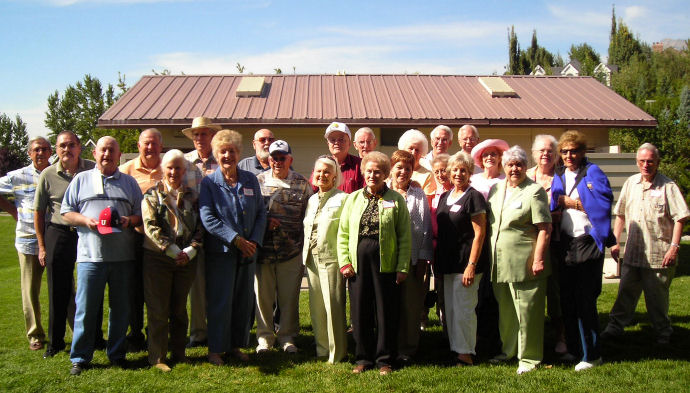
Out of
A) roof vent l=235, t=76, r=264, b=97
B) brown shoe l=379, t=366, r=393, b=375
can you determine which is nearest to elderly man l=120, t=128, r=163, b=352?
brown shoe l=379, t=366, r=393, b=375

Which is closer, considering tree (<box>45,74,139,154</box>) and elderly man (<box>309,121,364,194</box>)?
elderly man (<box>309,121,364,194</box>)

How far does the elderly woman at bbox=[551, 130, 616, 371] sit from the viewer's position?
4.64 meters

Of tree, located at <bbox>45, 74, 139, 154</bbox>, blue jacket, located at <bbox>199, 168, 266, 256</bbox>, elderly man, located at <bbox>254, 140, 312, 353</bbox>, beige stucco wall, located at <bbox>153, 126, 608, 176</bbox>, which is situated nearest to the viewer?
blue jacket, located at <bbox>199, 168, 266, 256</bbox>

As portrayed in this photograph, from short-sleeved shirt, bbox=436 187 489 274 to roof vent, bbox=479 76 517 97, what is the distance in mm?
7759

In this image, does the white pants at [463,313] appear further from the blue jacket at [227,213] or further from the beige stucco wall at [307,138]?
Answer: the beige stucco wall at [307,138]

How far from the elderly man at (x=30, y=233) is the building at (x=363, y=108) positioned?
4.59 m

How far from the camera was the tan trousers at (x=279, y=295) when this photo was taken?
5352mm

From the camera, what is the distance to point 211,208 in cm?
482

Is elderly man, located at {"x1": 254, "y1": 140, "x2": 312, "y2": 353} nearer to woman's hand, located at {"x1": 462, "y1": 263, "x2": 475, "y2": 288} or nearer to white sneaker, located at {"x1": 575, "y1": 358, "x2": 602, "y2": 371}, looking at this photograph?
woman's hand, located at {"x1": 462, "y1": 263, "x2": 475, "y2": 288}

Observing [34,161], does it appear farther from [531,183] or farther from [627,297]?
[627,297]

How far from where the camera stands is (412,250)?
4906 millimetres

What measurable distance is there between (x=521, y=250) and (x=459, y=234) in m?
0.53

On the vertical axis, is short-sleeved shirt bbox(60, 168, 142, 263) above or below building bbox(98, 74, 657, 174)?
below

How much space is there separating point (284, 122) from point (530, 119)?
4.68m
